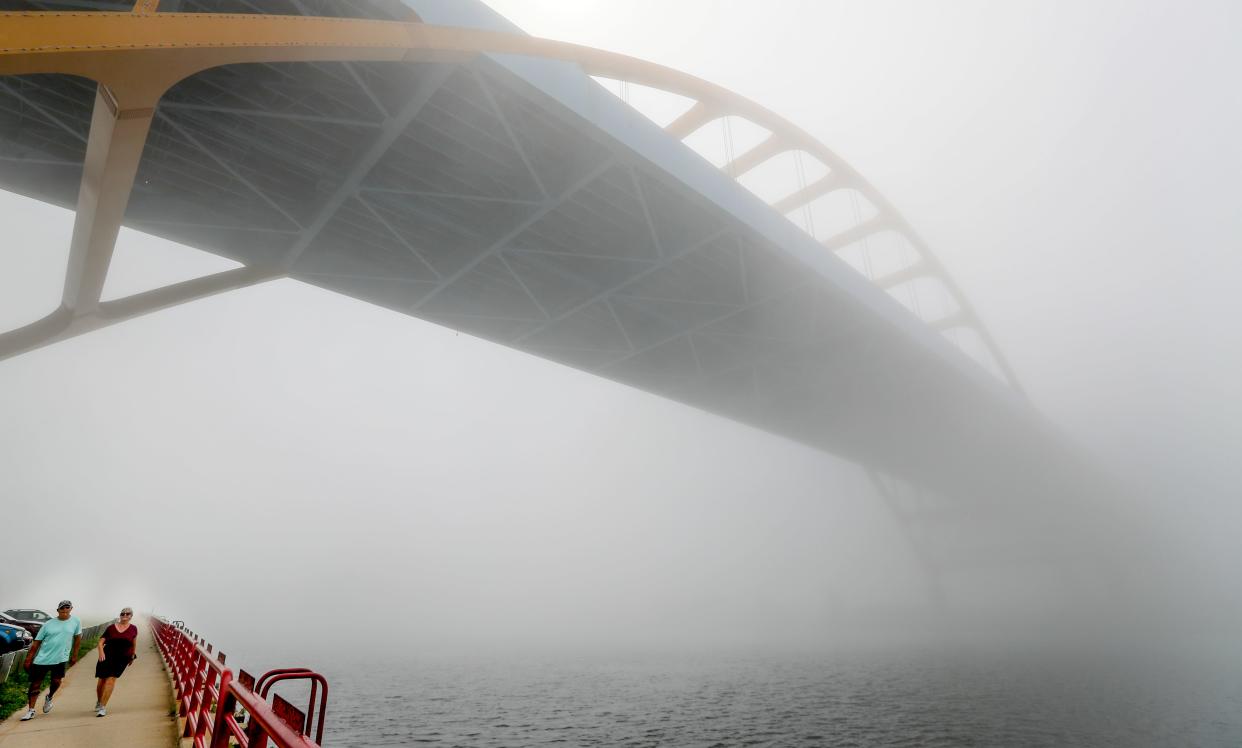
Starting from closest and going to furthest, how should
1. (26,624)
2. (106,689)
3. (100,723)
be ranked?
(100,723), (106,689), (26,624)

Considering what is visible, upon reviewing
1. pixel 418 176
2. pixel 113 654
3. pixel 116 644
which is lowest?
pixel 113 654

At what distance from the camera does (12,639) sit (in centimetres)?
1401

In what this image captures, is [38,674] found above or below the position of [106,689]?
above

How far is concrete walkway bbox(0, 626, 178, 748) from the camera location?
6766 millimetres

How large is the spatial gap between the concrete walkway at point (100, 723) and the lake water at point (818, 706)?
23.2ft

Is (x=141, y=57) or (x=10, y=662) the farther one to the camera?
(x=10, y=662)

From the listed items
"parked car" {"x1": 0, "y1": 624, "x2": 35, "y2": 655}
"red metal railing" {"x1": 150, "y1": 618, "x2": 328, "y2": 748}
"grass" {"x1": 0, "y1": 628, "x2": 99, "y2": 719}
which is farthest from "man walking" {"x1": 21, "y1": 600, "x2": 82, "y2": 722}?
"parked car" {"x1": 0, "y1": 624, "x2": 35, "y2": 655}

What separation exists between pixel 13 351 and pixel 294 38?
35.1 ft

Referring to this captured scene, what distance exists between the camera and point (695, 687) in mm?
28250

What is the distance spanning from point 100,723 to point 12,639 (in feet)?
32.4

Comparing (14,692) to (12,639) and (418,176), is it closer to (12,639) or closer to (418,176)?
(12,639)

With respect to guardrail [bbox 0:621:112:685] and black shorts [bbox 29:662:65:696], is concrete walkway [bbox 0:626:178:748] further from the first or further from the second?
guardrail [bbox 0:621:112:685]

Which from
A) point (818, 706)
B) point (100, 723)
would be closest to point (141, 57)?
point (100, 723)

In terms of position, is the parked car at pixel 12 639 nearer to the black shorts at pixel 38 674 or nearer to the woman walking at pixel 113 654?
the black shorts at pixel 38 674
